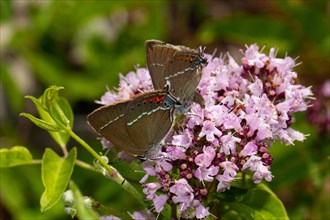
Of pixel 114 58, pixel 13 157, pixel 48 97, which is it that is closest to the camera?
pixel 48 97

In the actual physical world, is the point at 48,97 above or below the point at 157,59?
below

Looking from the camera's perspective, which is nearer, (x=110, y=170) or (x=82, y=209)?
(x=82, y=209)

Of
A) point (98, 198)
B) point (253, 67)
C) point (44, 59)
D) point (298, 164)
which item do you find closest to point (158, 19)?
point (44, 59)

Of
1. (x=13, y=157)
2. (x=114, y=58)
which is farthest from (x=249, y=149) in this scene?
(x=114, y=58)

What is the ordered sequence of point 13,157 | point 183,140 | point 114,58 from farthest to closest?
point 114,58, point 13,157, point 183,140

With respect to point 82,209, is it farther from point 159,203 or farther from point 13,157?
point 13,157

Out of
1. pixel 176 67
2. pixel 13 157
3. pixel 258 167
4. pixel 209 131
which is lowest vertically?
pixel 13 157

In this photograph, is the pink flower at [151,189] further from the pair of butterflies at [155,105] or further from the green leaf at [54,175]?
the green leaf at [54,175]
